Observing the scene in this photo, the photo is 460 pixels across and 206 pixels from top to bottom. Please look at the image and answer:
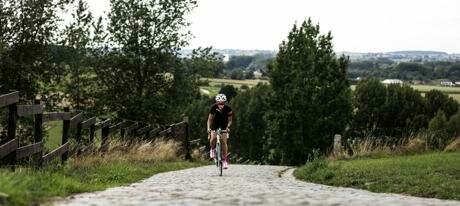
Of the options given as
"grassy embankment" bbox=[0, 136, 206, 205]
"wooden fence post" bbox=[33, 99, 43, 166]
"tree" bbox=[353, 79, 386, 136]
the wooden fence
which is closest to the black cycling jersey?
"grassy embankment" bbox=[0, 136, 206, 205]

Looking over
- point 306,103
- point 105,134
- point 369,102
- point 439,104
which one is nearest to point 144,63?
point 105,134

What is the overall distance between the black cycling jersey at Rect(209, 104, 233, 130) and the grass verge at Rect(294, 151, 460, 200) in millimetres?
2591

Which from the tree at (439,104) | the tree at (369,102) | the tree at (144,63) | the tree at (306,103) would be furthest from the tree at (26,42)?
the tree at (439,104)

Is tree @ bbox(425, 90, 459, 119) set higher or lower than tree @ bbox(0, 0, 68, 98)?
lower

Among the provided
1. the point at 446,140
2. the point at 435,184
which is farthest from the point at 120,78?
the point at 435,184

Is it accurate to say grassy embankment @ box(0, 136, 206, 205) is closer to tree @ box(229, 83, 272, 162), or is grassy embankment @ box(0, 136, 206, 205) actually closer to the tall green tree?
the tall green tree

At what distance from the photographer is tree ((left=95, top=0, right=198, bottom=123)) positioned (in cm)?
2669

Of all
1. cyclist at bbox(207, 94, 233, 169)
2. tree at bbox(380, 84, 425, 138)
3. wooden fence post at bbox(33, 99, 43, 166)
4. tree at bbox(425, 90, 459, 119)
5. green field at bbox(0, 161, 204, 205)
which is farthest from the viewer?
tree at bbox(425, 90, 459, 119)

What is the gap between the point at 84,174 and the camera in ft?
39.8

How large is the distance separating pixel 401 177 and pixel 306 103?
42.3 m

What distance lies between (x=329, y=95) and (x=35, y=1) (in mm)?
40195

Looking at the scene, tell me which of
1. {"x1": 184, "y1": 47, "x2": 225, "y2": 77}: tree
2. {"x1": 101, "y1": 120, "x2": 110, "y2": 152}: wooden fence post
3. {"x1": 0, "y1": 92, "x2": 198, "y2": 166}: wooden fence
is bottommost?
{"x1": 101, "y1": 120, "x2": 110, "y2": 152}: wooden fence post

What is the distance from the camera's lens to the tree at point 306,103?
54531 millimetres

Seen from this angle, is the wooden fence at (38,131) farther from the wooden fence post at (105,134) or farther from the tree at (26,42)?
the tree at (26,42)
